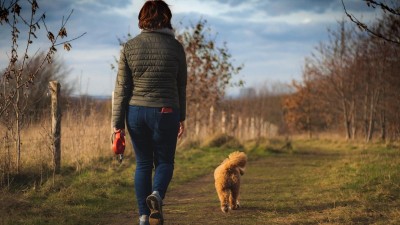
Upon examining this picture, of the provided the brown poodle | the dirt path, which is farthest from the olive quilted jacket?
the brown poodle

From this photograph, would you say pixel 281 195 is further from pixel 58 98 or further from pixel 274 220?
pixel 58 98

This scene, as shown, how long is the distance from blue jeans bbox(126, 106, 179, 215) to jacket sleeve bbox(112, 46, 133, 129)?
0.25ft

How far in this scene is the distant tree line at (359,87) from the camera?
2098cm

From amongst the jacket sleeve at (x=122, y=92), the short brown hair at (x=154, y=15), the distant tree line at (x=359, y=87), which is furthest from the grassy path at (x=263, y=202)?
the distant tree line at (x=359, y=87)

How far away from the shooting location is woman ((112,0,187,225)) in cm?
417

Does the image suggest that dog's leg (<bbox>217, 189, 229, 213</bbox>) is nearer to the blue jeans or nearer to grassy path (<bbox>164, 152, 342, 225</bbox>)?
grassy path (<bbox>164, 152, 342, 225</bbox>)

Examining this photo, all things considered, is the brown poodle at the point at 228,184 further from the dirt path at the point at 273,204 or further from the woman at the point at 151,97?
the woman at the point at 151,97

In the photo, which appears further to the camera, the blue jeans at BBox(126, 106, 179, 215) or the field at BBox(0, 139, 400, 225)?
the field at BBox(0, 139, 400, 225)

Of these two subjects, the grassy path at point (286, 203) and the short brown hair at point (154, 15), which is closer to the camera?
the short brown hair at point (154, 15)

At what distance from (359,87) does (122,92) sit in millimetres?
25254

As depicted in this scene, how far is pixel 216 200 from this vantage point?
6500 mm

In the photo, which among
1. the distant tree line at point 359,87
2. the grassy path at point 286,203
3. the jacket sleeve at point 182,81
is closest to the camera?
the jacket sleeve at point 182,81

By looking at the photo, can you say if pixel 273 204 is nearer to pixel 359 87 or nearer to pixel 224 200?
pixel 224 200

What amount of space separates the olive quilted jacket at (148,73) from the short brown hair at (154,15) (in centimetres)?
6
